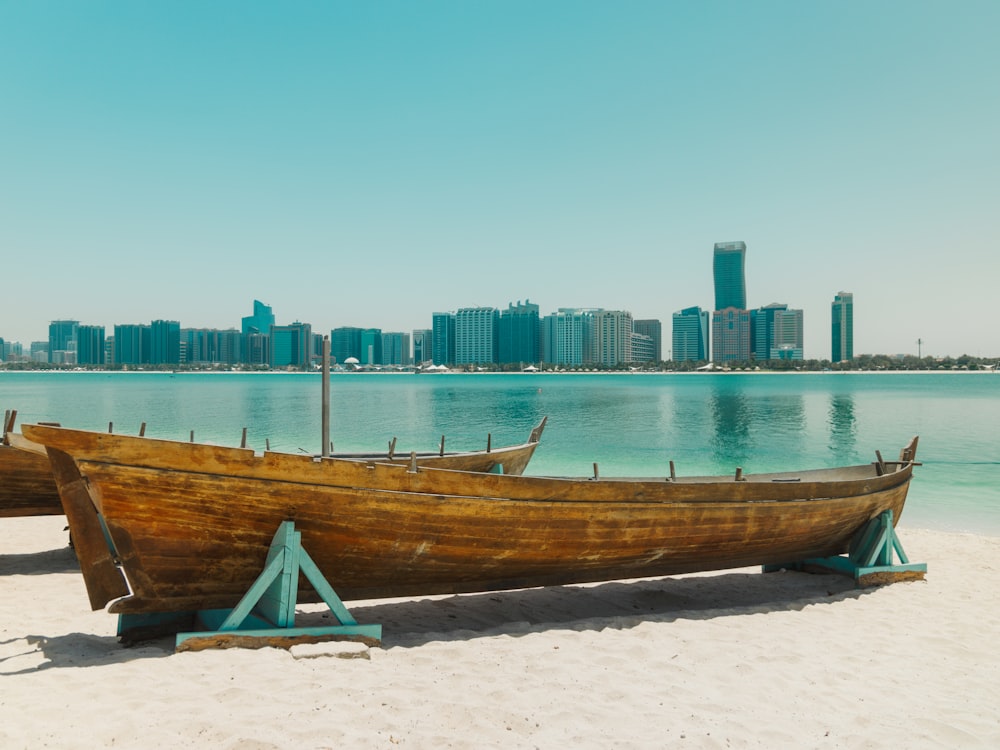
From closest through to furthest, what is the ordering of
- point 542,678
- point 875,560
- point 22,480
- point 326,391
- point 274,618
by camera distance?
1. point 542,678
2. point 274,618
3. point 326,391
4. point 875,560
5. point 22,480

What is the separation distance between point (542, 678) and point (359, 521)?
2.14m

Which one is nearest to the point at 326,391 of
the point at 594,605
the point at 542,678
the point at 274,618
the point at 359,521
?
the point at 359,521

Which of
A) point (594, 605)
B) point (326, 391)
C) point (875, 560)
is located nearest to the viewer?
point (326, 391)

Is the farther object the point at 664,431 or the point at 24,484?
the point at 664,431

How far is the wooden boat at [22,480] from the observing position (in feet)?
29.7

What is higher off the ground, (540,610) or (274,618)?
(274,618)

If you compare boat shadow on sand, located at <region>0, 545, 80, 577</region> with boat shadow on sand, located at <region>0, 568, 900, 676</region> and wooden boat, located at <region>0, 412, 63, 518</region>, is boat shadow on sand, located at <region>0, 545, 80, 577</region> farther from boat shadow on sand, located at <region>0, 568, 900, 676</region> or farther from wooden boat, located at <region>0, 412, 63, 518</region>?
boat shadow on sand, located at <region>0, 568, 900, 676</region>

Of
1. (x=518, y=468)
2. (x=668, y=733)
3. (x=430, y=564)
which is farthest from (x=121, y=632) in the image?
(x=518, y=468)

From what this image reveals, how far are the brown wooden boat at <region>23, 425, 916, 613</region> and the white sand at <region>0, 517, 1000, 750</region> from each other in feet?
1.97

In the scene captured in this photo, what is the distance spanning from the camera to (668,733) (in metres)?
4.49

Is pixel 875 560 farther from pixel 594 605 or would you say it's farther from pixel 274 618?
pixel 274 618

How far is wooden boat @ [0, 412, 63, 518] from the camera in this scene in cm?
905

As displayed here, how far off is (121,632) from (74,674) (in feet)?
2.41

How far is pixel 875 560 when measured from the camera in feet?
29.0
